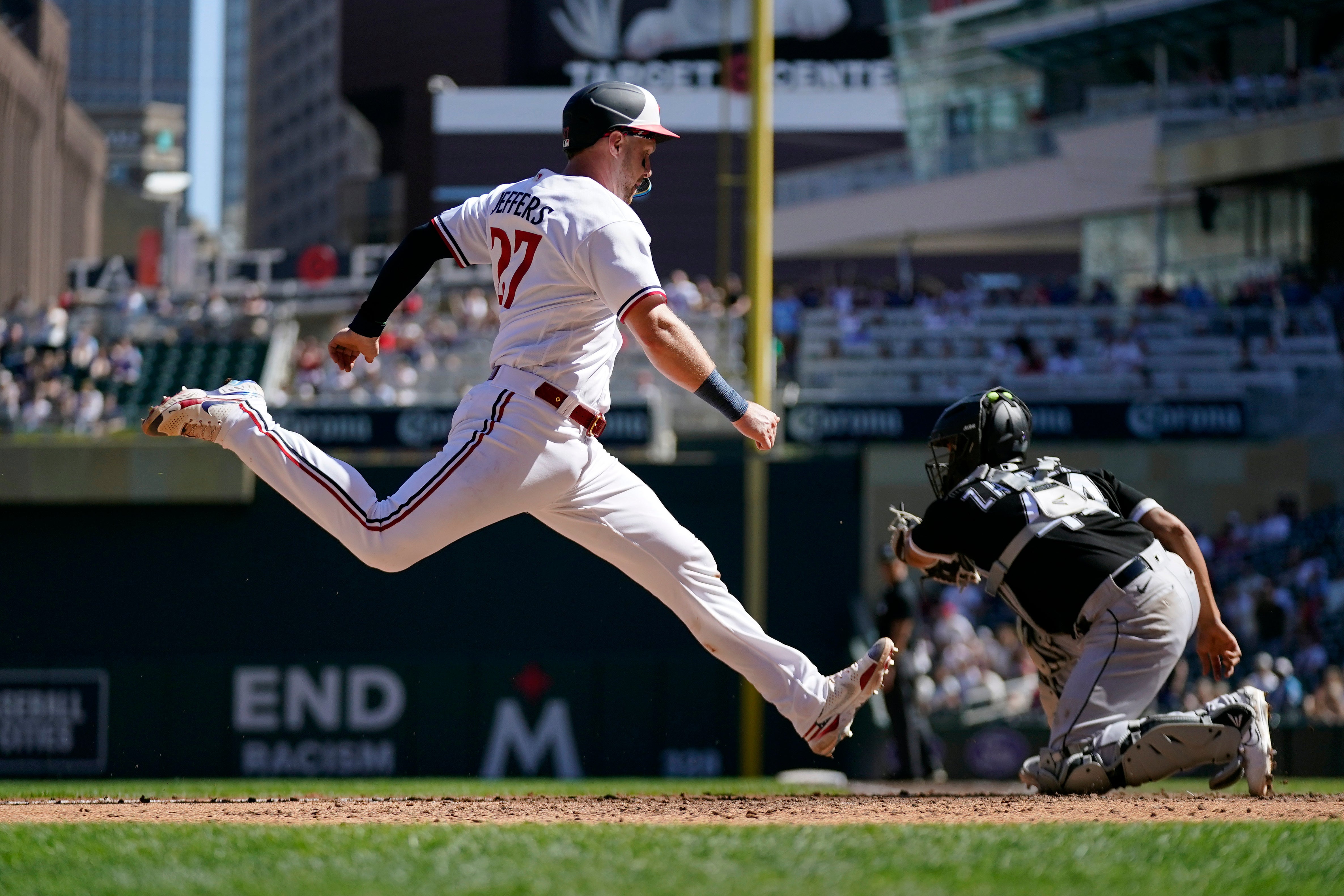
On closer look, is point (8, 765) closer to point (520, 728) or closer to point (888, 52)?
point (520, 728)

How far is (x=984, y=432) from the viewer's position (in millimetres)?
5645

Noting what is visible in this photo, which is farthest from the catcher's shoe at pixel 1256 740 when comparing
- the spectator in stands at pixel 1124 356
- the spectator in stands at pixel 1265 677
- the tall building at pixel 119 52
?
the tall building at pixel 119 52

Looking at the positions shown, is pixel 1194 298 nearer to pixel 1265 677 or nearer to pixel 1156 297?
pixel 1156 297

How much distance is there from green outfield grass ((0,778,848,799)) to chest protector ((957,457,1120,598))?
1.43 m

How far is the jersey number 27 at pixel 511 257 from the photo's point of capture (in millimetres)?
4828

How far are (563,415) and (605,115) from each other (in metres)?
0.94

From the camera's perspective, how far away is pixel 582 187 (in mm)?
4855

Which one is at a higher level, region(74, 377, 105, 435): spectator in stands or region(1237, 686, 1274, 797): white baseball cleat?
region(74, 377, 105, 435): spectator in stands

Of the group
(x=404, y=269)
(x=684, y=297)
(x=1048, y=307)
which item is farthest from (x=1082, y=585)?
(x=684, y=297)

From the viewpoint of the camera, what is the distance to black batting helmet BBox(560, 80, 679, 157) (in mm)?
4957

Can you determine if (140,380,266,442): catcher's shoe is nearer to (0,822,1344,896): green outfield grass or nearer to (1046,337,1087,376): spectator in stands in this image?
(0,822,1344,896): green outfield grass

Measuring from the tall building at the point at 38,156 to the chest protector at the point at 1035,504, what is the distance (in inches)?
2190

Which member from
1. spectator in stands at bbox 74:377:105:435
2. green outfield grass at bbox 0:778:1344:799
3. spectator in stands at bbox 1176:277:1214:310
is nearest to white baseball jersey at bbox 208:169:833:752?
green outfield grass at bbox 0:778:1344:799

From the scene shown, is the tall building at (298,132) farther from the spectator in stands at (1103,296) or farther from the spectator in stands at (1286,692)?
the spectator in stands at (1286,692)
